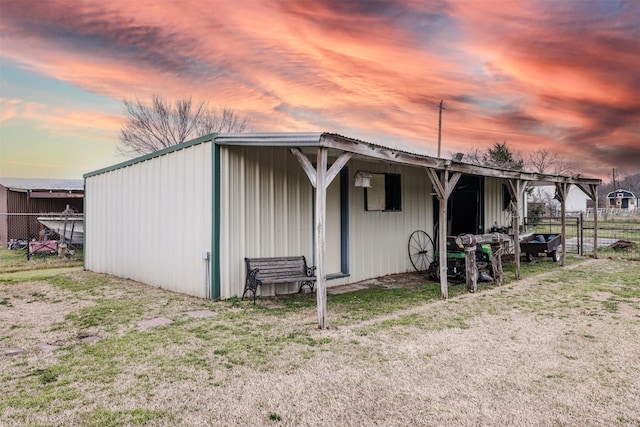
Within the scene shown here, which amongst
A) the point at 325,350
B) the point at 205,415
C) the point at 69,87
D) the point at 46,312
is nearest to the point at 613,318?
the point at 325,350

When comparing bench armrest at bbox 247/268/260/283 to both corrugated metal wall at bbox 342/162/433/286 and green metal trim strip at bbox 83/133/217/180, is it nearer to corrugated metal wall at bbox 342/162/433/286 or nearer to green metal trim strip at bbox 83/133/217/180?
corrugated metal wall at bbox 342/162/433/286

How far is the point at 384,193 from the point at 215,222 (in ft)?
13.4

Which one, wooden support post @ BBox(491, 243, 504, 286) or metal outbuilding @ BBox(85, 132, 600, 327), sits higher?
metal outbuilding @ BBox(85, 132, 600, 327)

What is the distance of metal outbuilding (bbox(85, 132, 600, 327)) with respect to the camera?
6148mm

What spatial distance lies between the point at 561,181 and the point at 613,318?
6724 millimetres

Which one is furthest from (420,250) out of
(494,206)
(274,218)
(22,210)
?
(22,210)

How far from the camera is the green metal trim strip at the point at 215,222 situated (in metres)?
6.17

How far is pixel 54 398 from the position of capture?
9.69 ft

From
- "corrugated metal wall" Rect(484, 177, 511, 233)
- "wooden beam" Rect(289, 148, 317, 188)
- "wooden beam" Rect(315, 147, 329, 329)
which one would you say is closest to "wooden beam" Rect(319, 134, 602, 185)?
"wooden beam" Rect(315, 147, 329, 329)

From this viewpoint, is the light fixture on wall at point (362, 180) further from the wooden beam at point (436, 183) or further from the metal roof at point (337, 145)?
the wooden beam at point (436, 183)

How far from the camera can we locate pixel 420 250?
982cm

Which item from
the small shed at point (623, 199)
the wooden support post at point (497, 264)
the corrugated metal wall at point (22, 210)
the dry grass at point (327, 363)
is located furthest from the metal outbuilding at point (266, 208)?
the small shed at point (623, 199)

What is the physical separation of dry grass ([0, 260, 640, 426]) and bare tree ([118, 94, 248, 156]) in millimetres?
20688

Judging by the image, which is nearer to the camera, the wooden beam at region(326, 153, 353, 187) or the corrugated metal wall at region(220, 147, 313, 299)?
the wooden beam at region(326, 153, 353, 187)
